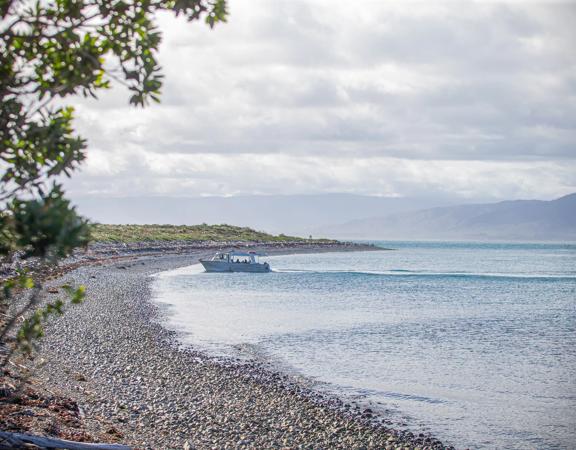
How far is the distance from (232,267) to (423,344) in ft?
169

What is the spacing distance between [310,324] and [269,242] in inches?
4424

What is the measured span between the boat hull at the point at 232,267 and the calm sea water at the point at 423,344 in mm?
15569

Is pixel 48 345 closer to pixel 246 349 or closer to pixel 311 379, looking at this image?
pixel 246 349

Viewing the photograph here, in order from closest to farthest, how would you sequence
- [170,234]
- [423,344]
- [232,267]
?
[423,344] → [232,267] → [170,234]

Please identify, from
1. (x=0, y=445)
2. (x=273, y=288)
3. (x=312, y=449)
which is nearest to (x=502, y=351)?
(x=312, y=449)

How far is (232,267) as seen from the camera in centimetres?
8031

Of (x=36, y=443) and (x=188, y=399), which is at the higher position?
(x=36, y=443)

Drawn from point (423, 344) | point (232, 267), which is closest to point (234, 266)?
point (232, 267)

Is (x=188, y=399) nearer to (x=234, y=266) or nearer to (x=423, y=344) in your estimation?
(x=423, y=344)

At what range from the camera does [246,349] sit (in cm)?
2730

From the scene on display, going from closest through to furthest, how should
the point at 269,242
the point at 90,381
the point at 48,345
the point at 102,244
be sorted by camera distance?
1. the point at 90,381
2. the point at 48,345
3. the point at 102,244
4. the point at 269,242

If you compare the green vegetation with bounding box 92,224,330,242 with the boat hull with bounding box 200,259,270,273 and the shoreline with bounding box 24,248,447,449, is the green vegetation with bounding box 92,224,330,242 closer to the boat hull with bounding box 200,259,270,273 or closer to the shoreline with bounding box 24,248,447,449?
the boat hull with bounding box 200,259,270,273

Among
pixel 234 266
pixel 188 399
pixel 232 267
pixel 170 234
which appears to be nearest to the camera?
pixel 188 399

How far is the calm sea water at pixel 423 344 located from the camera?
18453 mm
